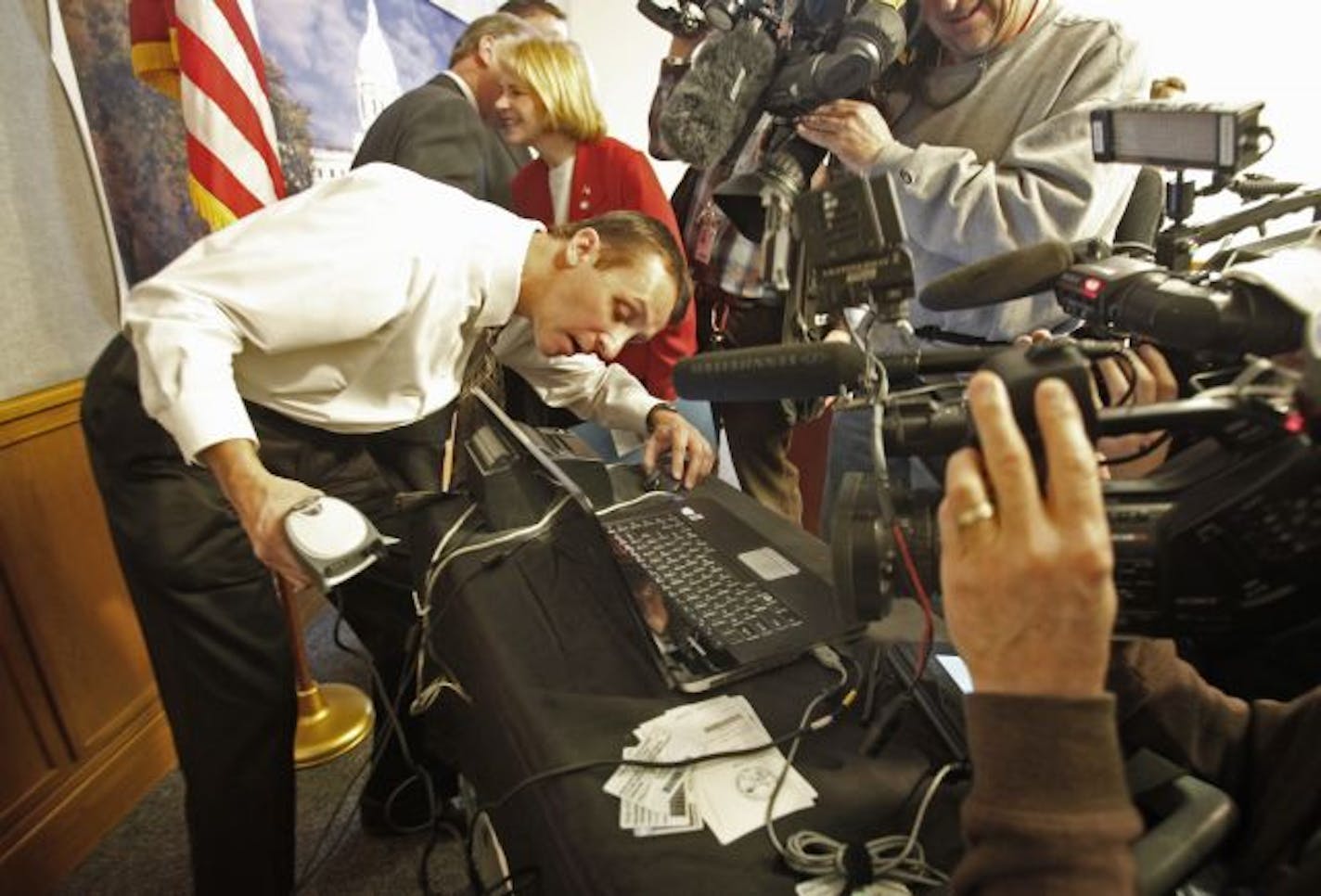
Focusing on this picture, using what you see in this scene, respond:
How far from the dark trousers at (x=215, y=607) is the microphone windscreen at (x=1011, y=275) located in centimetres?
86

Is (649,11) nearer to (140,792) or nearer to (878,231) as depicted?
(878,231)

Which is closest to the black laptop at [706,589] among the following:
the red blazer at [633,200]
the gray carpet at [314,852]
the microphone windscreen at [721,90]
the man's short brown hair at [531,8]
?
the microphone windscreen at [721,90]

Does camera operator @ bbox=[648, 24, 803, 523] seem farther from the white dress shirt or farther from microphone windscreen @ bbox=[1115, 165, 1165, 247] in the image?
microphone windscreen @ bbox=[1115, 165, 1165, 247]

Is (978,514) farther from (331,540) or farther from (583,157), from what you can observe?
(583,157)

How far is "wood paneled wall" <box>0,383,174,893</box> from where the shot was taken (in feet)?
4.04

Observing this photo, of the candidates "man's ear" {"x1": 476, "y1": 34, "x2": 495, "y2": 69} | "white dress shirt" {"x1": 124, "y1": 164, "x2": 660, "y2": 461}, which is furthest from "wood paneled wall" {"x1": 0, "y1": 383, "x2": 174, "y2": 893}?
"man's ear" {"x1": 476, "y1": 34, "x2": 495, "y2": 69}

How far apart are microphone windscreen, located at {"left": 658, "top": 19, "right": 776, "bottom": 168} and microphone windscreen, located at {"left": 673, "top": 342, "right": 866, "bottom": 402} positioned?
50 centimetres

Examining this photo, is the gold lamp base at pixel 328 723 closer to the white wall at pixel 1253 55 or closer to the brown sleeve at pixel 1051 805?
the brown sleeve at pixel 1051 805

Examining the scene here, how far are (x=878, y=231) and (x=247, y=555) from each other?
0.98m

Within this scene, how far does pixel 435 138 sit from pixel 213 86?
16.0 inches

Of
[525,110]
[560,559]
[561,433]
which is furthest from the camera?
[525,110]

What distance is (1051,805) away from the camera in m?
0.34

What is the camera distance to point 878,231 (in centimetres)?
52

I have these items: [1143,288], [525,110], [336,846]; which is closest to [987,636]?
[1143,288]
